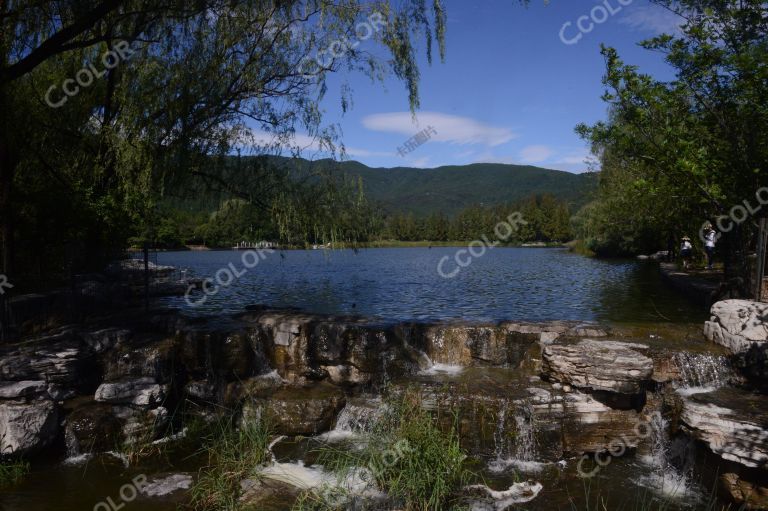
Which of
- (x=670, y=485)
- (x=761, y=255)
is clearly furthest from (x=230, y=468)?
(x=761, y=255)

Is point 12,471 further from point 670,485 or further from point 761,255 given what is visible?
point 761,255

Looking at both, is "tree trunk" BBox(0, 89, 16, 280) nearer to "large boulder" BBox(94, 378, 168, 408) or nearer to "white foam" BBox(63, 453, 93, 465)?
"large boulder" BBox(94, 378, 168, 408)

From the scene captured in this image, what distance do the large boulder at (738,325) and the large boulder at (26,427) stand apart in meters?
11.4

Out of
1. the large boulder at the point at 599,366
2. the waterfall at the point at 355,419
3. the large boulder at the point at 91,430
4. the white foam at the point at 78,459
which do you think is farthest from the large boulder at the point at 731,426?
the white foam at the point at 78,459

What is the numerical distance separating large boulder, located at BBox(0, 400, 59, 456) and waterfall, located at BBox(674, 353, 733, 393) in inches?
410

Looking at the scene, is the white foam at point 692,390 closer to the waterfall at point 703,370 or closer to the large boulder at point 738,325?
the waterfall at point 703,370

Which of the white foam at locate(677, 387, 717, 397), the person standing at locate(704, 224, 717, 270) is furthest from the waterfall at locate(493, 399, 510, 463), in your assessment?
the person standing at locate(704, 224, 717, 270)

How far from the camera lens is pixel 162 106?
34.3 feet

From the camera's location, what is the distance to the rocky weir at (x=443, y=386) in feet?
23.2

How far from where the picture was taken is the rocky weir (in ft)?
23.2

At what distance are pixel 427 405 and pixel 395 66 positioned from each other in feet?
24.0

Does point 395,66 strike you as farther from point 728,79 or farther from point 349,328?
point 728,79

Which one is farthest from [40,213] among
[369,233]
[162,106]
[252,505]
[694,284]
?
[694,284]

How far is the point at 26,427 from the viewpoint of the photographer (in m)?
7.18
